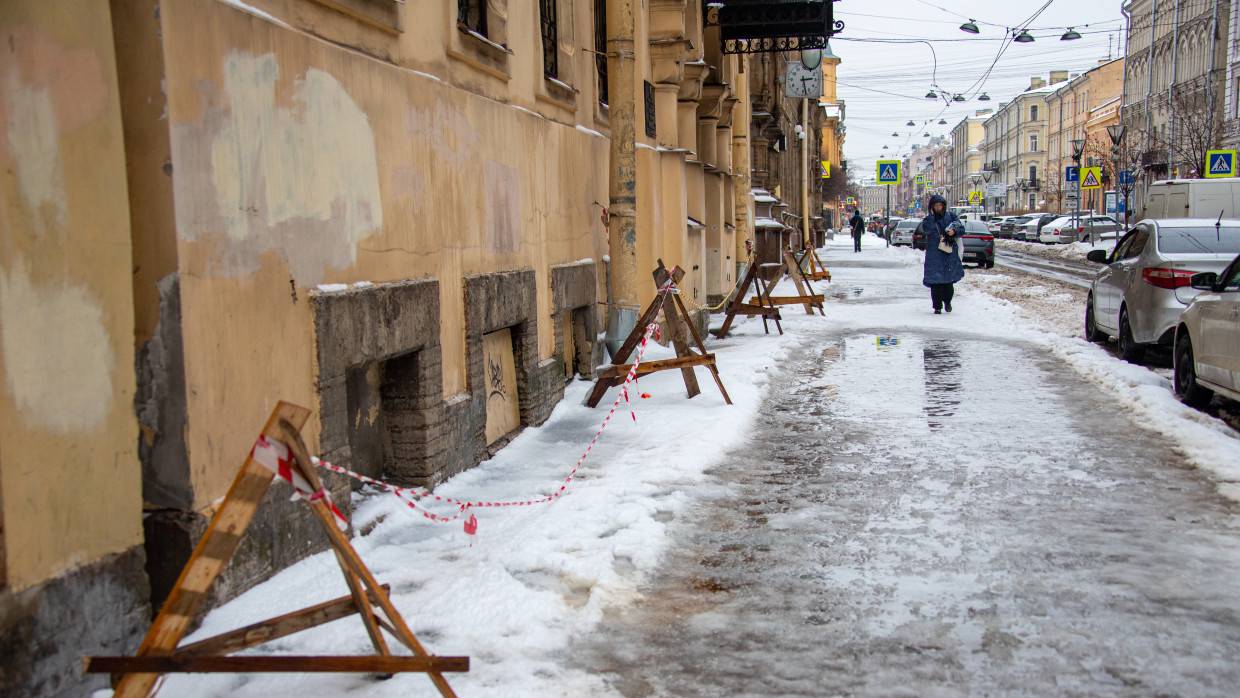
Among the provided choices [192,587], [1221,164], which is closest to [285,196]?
[192,587]

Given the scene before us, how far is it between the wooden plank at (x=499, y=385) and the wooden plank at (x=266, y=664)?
455 cm

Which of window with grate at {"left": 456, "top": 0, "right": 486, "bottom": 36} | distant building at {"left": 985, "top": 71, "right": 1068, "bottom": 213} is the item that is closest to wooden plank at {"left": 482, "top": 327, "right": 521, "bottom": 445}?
window with grate at {"left": 456, "top": 0, "right": 486, "bottom": 36}

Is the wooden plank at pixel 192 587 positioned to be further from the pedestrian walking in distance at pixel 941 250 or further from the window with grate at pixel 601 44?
the pedestrian walking in distance at pixel 941 250

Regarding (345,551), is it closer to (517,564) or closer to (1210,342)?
(517,564)

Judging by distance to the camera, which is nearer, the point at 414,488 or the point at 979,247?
the point at 414,488

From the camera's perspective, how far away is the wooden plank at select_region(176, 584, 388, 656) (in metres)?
3.18

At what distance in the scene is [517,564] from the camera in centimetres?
524

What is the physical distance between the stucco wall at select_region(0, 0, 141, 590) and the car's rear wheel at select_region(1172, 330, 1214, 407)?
8.36 metres

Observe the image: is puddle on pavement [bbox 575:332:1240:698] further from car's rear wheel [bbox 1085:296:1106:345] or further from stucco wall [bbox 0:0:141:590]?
car's rear wheel [bbox 1085:296:1106:345]

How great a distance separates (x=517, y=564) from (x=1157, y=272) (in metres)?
9.05

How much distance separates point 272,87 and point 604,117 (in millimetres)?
7074

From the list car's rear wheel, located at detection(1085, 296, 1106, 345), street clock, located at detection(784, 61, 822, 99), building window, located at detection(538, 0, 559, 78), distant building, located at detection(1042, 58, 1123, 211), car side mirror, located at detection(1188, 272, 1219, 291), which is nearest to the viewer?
car side mirror, located at detection(1188, 272, 1219, 291)

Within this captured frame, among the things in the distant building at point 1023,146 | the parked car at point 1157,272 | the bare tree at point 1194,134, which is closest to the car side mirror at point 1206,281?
the parked car at point 1157,272

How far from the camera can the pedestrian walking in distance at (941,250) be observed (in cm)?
1784
